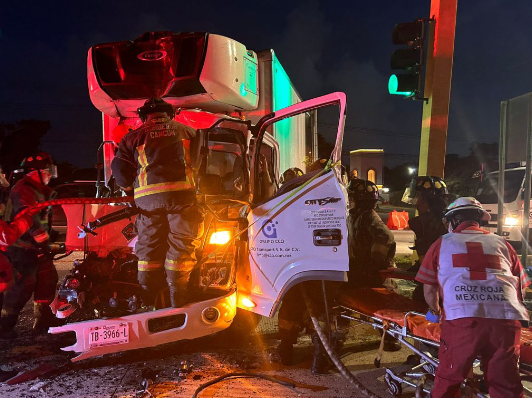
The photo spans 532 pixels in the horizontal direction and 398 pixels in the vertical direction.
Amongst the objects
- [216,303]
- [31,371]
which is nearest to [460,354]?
[216,303]

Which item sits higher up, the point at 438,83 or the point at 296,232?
the point at 438,83

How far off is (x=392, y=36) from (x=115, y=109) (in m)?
4.00

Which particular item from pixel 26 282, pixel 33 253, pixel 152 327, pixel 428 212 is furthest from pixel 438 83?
pixel 26 282

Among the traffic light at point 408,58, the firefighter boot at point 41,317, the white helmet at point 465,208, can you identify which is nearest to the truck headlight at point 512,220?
the traffic light at point 408,58

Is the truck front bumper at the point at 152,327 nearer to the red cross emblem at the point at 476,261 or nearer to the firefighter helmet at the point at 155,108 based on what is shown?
the firefighter helmet at the point at 155,108

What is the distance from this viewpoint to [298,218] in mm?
3154

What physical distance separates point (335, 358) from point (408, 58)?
4.20 m

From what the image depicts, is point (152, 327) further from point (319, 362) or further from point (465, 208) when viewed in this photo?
point (465, 208)

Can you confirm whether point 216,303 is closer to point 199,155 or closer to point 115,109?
point 199,155

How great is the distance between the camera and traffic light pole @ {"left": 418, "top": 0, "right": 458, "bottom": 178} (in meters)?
5.57

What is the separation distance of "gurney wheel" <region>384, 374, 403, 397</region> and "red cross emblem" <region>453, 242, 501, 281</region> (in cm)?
125

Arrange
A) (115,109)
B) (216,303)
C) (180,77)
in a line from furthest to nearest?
(115,109), (180,77), (216,303)

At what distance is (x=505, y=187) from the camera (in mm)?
8859

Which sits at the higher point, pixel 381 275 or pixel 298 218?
pixel 298 218
